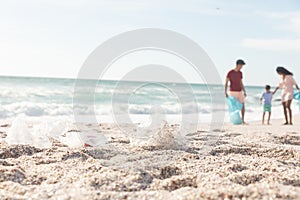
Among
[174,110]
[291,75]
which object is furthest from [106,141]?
[174,110]

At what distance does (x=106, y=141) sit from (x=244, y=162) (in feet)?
A: 6.32

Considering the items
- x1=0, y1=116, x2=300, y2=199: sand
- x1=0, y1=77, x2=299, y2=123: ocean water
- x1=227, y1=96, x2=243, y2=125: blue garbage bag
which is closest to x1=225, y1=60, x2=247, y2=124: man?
x1=227, y1=96, x2=243, y2=125: blue garbage bag

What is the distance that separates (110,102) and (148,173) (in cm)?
1577

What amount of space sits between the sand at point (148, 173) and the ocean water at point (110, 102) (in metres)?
1.05

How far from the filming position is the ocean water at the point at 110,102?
13.7 meters

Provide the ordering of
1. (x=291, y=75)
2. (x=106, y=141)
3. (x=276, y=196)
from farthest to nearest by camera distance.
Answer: (x=291, y=75)
(x=106, y=141)
(x=276, y=196)

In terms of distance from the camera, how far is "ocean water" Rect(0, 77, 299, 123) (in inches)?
541

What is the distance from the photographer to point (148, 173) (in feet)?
8.38

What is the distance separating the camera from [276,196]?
1.93 m

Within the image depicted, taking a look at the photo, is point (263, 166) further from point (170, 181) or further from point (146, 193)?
point (146, 193)

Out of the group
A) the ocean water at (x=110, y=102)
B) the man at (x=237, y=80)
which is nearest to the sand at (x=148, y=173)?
the ocean water at (x=110, y=102)

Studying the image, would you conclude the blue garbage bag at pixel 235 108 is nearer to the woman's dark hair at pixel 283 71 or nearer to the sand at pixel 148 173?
the woman's dark hair at pixel 283 71

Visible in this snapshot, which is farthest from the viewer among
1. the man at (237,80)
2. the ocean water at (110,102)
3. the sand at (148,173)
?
the ocean water at (110,102)

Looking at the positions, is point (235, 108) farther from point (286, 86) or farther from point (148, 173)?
→ point (148, 173)
